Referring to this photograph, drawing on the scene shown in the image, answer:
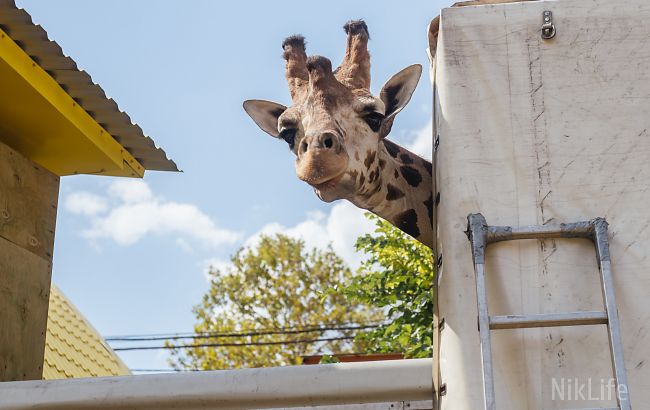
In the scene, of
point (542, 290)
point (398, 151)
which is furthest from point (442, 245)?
point (398, 151)

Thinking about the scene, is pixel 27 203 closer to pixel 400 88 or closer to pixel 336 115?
pixel 336 115

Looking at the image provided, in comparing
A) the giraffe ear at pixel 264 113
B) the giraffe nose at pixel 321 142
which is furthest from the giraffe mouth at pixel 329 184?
the giraffe ear at pixel 264 113

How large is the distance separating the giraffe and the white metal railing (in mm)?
1199

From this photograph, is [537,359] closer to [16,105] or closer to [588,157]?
[588,157]

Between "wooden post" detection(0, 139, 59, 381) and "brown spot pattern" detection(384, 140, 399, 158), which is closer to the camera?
"wooden post" detection(0, 139, 59, 381)

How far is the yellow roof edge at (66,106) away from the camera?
5.70m

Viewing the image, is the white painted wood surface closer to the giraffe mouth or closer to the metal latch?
the metal latch

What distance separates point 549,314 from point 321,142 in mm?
1782

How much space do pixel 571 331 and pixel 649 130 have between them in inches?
43.8

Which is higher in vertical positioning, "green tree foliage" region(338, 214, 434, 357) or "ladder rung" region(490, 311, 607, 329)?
"green tree foliage" region(338, 214, 434, 357)

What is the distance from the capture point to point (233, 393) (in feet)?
15.0

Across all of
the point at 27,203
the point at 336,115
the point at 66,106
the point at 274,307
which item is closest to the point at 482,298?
the point at 336,115

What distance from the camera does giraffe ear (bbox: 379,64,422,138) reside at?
20.0 ft

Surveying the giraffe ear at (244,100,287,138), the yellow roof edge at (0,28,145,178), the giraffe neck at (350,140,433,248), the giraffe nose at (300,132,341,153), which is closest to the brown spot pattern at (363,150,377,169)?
the giraffe neck at (350,140,433,248)
